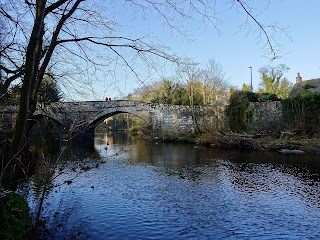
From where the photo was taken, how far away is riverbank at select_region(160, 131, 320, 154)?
1362cm

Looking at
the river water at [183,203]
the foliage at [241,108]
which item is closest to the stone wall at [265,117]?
the foliage at [241,108]

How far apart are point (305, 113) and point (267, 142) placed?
10.4ft

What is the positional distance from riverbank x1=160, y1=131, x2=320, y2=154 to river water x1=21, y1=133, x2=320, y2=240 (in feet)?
13.5

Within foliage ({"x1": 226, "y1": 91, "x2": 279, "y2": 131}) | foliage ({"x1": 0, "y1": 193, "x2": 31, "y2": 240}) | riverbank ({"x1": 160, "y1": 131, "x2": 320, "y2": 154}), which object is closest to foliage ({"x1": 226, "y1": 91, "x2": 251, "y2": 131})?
foliage ({"x1": 226, "y1": 91, "x2": 279, "y2": 131})

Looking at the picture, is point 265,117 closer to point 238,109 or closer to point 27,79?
point 238,109

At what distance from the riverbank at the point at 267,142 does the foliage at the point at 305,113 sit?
82cm

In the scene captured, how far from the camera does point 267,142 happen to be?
49.9ft

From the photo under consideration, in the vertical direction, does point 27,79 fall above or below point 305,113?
above

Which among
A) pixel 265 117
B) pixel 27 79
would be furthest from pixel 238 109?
pixel 27 79

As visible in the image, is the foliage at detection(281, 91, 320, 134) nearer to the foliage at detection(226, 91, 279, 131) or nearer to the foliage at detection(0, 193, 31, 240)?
the foliage at detection(226, 91, 279, 131)

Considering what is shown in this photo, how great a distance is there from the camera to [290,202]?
5980 millimetres

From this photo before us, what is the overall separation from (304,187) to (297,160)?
14.8ft

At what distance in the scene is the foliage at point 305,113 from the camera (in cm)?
1587

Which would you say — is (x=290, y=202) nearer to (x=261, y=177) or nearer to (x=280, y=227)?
(x=280, y=227)
